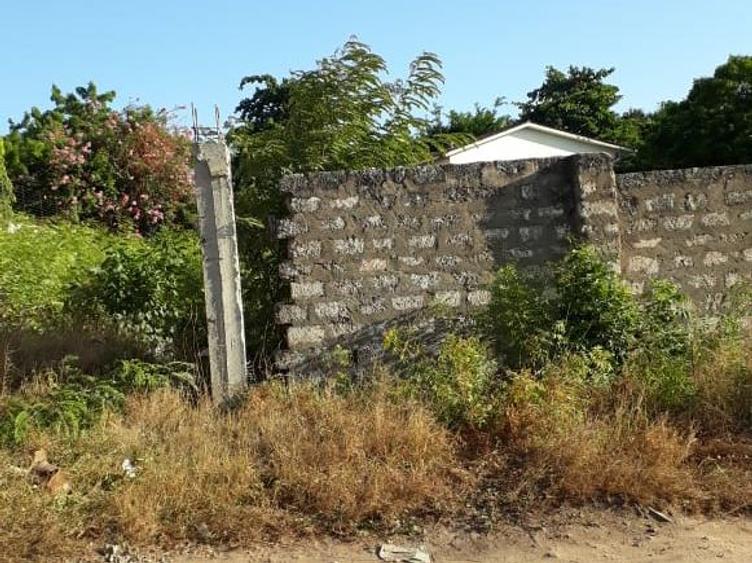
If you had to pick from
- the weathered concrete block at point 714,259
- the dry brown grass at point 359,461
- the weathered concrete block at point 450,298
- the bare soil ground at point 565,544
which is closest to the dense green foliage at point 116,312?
the dry brown grass at point 359,461

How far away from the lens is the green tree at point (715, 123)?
20938 mm

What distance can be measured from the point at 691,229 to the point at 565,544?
3.01 meters

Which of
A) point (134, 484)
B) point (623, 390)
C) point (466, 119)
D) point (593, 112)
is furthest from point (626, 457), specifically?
point (466, 119)

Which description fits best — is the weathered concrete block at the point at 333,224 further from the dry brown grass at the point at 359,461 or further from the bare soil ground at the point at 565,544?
the bare soil ground at the point at 565,544

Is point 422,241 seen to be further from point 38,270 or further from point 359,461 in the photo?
point 38,270

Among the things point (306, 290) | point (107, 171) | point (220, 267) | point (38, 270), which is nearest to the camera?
point (220, 267)

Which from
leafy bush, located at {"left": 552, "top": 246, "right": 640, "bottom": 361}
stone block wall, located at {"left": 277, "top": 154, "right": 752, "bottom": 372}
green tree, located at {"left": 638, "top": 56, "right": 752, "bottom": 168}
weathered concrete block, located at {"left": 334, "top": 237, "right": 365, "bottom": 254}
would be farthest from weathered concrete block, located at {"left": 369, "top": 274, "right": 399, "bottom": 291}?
green tree, located at {"left": 638, "top": 56, "right": 752, "bottom": 168}

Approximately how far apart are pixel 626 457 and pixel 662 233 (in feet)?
7.18

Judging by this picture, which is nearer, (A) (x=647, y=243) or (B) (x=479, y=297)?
(B) (x=479, y=297)

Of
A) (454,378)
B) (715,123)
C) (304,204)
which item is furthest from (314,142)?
(715,123)

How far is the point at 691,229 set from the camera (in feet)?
19.1

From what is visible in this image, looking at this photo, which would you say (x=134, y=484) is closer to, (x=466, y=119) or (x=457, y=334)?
(x=457, y=334)

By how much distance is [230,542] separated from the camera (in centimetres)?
375

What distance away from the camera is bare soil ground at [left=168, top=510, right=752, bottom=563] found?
365 cm
